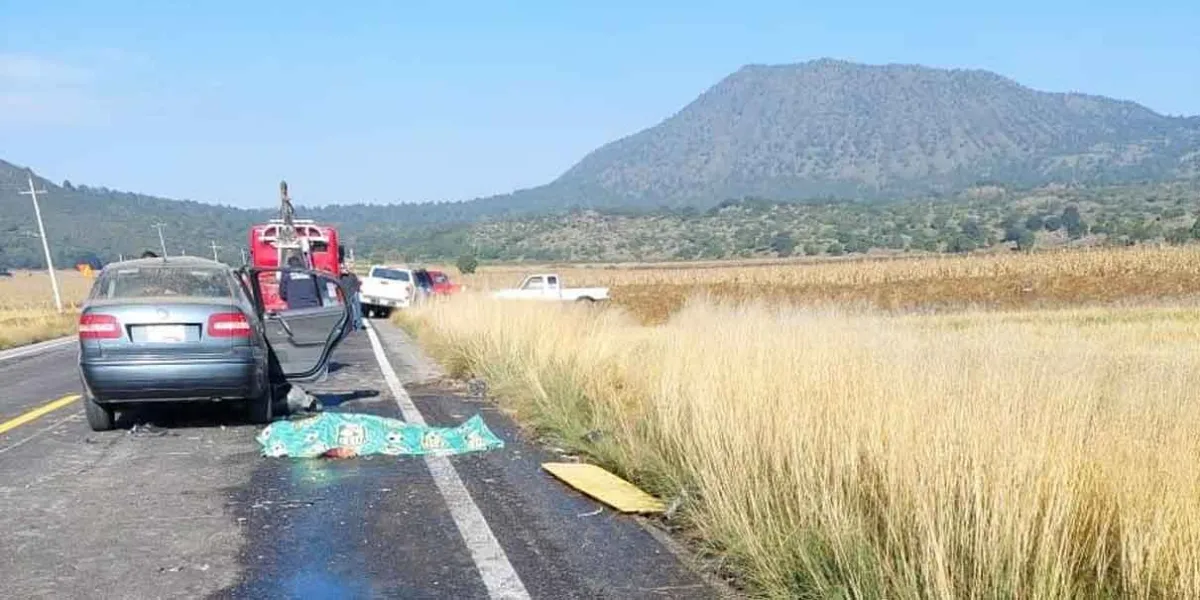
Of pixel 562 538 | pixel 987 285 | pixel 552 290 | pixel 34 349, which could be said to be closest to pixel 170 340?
pixel 562 538

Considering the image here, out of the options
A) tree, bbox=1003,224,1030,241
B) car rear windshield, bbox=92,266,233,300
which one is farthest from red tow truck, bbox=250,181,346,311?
tree, bbox=1003,224,1030,241

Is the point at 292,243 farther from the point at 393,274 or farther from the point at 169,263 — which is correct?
the point at 169,263

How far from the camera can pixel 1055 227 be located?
125812mm

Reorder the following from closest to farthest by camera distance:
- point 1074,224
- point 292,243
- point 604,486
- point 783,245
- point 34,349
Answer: point 604,486 < point 34,349 < point 292,243 < point 1074,224 < point 783,245

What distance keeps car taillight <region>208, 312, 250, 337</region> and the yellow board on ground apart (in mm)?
3420

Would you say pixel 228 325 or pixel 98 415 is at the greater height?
pixel 228 325

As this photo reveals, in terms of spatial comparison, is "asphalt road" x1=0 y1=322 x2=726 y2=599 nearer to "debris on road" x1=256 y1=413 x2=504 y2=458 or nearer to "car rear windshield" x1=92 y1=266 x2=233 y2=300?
"debris on road" x1=256 y1=413 x2=504 y2=458

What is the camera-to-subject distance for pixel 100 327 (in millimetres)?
10344

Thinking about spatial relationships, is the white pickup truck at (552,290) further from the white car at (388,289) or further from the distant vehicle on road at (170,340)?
the distant vehicle on road at (170,340)

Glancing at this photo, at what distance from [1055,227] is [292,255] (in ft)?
364

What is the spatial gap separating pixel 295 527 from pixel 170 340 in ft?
13.7

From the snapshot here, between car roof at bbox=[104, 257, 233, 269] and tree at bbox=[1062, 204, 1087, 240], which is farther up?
car roof at bbox=[104, 257, 233, 269]

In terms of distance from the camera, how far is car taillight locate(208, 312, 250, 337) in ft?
34.6

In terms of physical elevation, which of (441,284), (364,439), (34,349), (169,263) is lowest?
(441,284)
